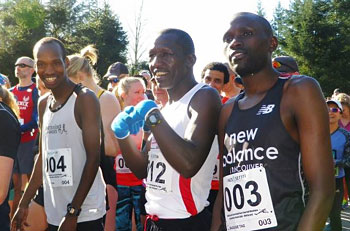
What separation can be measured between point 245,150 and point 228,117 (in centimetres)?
35

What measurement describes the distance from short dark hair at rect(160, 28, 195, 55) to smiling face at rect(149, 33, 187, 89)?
0.08 feet

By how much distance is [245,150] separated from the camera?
90.0 inches

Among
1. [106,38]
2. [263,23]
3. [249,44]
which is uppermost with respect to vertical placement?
[106,38]

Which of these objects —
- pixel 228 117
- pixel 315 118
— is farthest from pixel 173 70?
pixel 315 118

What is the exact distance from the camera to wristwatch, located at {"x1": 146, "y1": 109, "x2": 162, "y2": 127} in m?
2.54

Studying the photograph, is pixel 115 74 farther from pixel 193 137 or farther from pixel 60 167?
pixel 193 137

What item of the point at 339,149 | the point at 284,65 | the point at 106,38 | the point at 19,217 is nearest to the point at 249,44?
the point at 284,65

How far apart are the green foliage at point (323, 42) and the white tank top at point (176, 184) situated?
3763cm

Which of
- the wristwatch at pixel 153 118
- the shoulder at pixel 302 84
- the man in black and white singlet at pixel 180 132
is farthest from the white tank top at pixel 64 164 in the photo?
the shoulder at pixel 302 84

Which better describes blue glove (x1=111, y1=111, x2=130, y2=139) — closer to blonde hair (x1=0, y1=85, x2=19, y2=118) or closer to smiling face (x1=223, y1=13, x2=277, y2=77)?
smiling face (x1=223, y1=13, x2=277, y2=77)

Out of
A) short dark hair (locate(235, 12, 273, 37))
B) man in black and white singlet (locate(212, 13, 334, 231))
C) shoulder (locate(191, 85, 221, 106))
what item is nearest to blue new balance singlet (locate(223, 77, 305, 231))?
man in black and white singlet (locate(212, 13, 334, 231))

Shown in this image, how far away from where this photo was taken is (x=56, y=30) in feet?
157

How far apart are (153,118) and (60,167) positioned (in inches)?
50.0

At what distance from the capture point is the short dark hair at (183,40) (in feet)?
9.43
